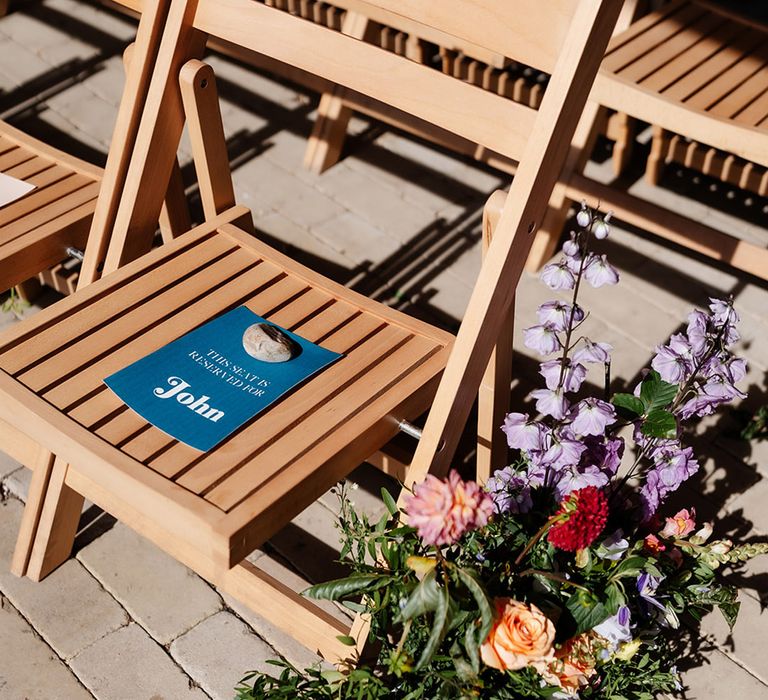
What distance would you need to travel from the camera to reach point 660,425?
166 cm

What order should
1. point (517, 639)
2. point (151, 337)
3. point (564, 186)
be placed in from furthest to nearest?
point (564, 186), point (151, 337), point (517, 639)

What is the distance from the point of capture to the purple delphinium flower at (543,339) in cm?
159

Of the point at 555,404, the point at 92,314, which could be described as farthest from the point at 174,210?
the point at 555,404

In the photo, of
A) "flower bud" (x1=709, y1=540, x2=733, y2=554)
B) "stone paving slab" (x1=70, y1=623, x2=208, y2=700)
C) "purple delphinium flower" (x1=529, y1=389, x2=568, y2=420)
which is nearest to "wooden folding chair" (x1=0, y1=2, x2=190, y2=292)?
"stone paving slab" (x1=70, y1=623, x2=208, y2=700)

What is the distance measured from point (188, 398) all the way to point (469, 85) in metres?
0.68

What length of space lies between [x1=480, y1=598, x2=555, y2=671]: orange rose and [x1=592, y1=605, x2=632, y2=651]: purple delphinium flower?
181 millimetres

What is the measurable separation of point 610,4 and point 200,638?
1.36 m

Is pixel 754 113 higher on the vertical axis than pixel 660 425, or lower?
higher

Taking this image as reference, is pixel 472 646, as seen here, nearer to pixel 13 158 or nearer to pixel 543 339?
pixel 543 339

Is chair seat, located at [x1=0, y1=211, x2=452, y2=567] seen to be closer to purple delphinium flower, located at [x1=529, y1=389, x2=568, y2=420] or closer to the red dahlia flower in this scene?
purple delphinium flower, located at [x1=529, y1=389, x2=568, y2=420]

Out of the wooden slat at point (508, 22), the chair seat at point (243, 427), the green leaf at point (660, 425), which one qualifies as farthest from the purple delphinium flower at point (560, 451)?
the wooden slat at point (508, 22)

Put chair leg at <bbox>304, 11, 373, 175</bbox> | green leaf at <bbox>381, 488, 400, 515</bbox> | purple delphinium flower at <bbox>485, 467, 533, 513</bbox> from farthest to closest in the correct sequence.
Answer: chair leg at <bbox>304, 11, 373, 175</bbox>
purple delphinium flower at <bbox>485, 467, 533, 513</bbox>
green leaf at <bbox>381, 488, 400, 515</bbox>

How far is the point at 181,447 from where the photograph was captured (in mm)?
1572

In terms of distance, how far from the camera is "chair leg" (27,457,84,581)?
6.40 feet
